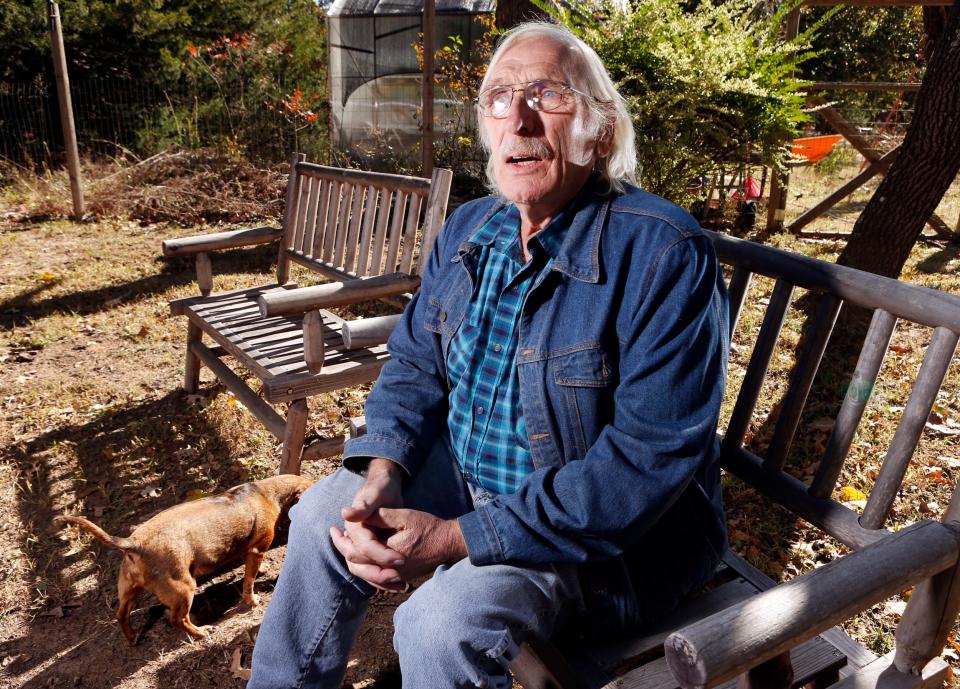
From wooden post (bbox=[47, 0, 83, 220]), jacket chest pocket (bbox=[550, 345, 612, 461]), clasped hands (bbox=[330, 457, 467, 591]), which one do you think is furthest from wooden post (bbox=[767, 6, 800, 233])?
wooden post (bbox=[47, 0, 83, 220])

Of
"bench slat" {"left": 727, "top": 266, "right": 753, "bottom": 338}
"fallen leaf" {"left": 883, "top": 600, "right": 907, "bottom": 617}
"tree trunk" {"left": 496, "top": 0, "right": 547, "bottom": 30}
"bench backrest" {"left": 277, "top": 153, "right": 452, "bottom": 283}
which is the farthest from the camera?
"tree trunk" {"left": 496, "top": 0, "right": 547, "bottom": 30}

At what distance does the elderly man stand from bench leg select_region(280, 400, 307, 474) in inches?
47.6

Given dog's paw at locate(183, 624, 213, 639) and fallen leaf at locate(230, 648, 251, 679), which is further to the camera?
dog's paw at locate(183, 624, 213, 639)

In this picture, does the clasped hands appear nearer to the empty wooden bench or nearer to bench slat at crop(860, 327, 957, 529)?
the empty wooden bench

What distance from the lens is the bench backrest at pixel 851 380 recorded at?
1744mm

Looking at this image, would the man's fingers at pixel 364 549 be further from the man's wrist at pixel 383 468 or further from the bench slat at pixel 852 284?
the bench slat at pixel 852 284

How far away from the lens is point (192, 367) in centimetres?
454

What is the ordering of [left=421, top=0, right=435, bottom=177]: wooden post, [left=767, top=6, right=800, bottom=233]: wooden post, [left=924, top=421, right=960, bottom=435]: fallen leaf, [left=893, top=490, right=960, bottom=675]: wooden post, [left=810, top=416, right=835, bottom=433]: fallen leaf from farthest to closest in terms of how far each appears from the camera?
[left=767, top=6, right=800, bottom=233]: wooden post → [left=421, top=0, right=435, bottom=177]: wooden post → [left=810, top=416, right=835, bottom=433]: fallen leaf → [left=924, top=421, right=960, bottom=435]: fallen leaf → [left=893, top=490, right=960, bottom=675]: wooden post

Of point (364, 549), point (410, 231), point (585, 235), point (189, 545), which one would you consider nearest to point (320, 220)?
point (410, 231)

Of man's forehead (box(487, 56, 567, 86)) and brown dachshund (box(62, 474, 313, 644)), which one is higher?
man's forehead (box(487, 56, 567, 86))

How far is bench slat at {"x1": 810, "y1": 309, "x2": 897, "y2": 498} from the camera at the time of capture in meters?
1.84

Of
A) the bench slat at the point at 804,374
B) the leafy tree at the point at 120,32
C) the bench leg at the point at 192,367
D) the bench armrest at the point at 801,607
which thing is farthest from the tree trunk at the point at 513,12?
the leafy tree at the point at 120,32

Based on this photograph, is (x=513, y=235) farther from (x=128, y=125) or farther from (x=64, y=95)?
(x=128, y=125)

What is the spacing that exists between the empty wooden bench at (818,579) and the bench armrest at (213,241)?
286cm
